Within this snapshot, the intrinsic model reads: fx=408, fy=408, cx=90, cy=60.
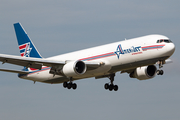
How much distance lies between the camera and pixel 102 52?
47938 millimetres

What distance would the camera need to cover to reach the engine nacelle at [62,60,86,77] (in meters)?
46.4

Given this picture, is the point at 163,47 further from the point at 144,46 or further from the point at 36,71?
the point at 36,71

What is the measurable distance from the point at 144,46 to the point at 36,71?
52.5 feet

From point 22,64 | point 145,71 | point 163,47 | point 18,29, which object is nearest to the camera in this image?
point 163,47

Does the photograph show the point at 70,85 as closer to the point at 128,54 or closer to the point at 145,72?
the point at 128,54

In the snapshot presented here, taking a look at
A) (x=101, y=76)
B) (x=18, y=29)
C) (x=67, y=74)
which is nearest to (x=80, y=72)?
(x=67, y=74)

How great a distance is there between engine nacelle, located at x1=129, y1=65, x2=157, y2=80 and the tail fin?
45.1 ft

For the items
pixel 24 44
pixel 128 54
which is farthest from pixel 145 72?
pixel 24 44

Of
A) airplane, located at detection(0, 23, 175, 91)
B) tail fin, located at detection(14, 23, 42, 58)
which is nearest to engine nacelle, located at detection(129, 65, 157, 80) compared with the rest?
airplane, located at detection(0, 23, 175, 91)

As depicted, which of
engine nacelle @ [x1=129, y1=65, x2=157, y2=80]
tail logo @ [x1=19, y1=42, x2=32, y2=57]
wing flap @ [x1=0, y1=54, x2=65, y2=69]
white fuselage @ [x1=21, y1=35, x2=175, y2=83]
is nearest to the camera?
white fuselage @ [x1=21, y1=35, x2=175, y2=83]

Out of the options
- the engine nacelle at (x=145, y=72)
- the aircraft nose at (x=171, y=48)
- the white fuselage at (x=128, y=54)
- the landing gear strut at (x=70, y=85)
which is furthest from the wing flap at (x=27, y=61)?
the aircraft nose at (x=171, y=48)

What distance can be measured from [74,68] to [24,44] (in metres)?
14.7

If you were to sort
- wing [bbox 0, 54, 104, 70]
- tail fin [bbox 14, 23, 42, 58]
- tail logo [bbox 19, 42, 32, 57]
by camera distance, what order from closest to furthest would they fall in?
1. wing [bbox 0, 54, 104, 70]
2. tail fin [bbox 14, 23, 42, 58]
3. tail logo [bbox 19, 42, 32, 57]

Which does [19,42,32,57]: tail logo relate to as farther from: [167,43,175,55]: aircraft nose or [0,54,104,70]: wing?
[167,43,175,55]: aircraft nose
